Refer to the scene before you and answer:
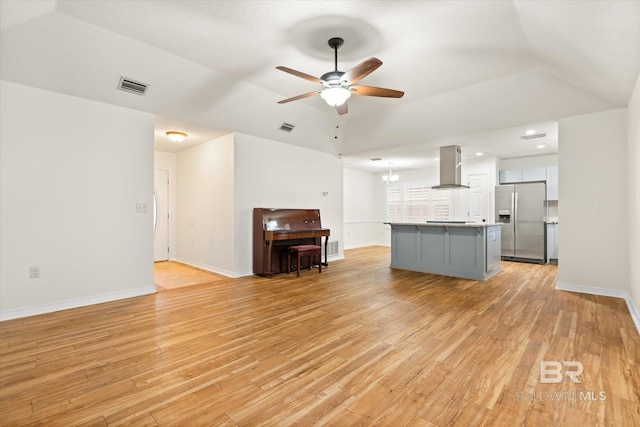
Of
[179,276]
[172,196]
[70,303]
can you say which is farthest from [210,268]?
[70,303]

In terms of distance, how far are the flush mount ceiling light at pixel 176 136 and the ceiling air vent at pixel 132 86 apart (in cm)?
146

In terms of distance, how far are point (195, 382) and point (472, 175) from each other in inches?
321

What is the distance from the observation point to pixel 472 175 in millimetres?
8102

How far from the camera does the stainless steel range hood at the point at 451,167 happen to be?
633cm

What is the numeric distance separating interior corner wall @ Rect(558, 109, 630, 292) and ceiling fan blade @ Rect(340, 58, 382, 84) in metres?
3.59

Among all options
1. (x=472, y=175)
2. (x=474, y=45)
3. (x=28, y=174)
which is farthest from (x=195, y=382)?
(x=472, y=175)

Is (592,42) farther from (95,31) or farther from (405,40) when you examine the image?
(95,31)

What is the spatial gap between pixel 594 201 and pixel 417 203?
553 centimetres

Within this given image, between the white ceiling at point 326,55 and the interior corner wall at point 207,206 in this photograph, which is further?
the interior corner wall at point 207,206

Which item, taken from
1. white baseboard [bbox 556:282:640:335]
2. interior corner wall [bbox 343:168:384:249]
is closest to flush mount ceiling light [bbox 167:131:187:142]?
interior corner wall [bbox 343:168:384:249]

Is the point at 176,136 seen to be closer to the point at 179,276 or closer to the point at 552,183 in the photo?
the point at 179,276

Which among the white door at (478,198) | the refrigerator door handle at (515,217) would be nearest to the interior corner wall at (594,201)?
the refrigerator door handle at (515,217)

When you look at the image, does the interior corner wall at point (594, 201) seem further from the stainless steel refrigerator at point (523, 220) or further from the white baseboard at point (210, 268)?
the white baseboard at point (210, 268)

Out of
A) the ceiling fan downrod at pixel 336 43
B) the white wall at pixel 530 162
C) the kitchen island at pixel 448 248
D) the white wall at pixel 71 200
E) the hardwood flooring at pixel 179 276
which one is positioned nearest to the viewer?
the ceiling fan downrod at pixel 336 43
